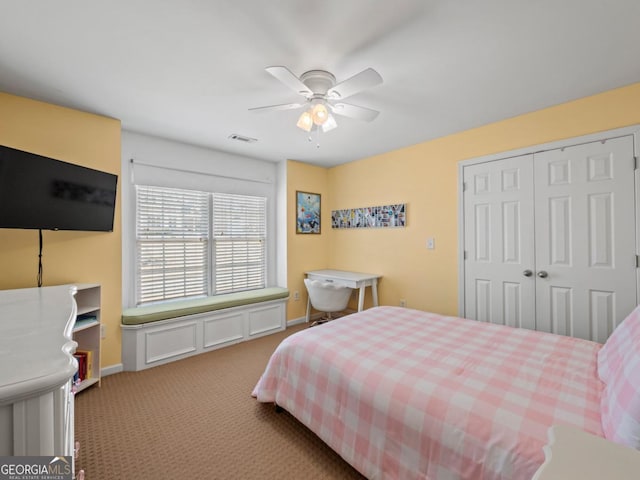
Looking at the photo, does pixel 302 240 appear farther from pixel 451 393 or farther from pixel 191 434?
pixel 451 393

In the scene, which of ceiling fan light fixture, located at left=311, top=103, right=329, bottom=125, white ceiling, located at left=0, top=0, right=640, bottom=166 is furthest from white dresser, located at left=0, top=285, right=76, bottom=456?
ceiling fan light fixture, located at left=311, top=103, right=329, bottom=125

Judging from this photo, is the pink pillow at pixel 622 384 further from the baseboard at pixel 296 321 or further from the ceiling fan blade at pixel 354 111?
the baseboard at pixel 296 321

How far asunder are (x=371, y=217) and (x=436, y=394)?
2944mm

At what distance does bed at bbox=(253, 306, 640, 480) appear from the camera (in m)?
1.09

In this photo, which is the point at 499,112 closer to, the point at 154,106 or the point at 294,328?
the point at 154,106

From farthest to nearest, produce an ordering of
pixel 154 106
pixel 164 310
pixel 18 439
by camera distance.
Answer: pixel 164 310, pixel 154 106, pixel 18 439

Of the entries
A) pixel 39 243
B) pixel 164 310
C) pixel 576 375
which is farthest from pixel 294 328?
pixel 576 375

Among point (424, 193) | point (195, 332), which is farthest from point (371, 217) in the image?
point (195, 332)

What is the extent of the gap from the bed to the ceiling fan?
162 centimetres

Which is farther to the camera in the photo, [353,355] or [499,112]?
[499,112]

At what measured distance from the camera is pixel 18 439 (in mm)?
660

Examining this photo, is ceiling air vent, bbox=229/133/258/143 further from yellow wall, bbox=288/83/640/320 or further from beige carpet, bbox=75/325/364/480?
beige carpet, bbox=75/325/364/480

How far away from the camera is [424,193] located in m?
3.45

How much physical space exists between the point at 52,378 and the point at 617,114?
12.1 ft
